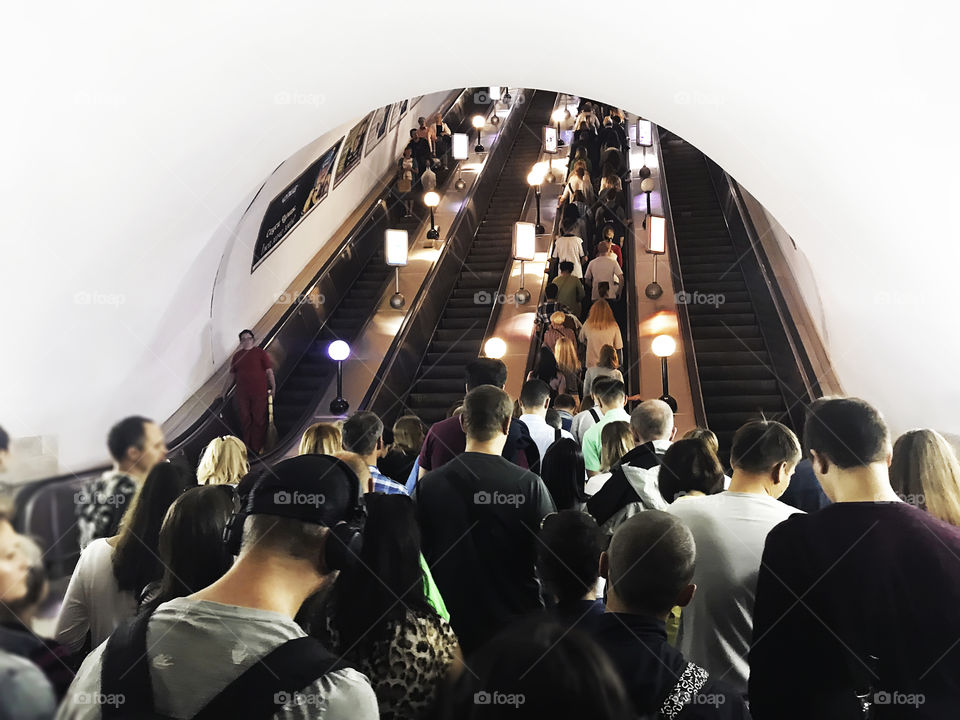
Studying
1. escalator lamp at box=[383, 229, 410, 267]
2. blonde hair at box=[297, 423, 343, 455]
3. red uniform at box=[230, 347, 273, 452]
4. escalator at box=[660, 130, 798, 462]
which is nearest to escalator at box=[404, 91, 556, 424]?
escalator lamp at box=[383, 229, 410, 267]

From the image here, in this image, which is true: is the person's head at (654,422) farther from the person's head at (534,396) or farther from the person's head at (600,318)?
the person's head at (600,318)

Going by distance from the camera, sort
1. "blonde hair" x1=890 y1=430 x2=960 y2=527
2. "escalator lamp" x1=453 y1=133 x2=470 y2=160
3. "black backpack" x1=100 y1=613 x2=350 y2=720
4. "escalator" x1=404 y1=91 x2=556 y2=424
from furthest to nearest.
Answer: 1. "escalator lamp" x1=453 y1=133 x2=470 y2=160
2. "escalator" x1=404 y1=91 x2=556 y2=424
3. "blonde hair" x1=890 y1=430 x2=960 y2=527
4. "black backpack" x1=100 y1=613 x2=350 y2=720

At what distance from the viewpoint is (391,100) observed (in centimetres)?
508

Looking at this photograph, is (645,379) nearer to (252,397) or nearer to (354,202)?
(252,397)

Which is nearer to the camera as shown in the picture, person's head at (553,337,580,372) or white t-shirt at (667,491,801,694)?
white t-shirt at (667,491,801,694)

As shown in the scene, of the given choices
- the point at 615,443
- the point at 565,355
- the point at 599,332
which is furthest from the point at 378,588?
the point at 599,332

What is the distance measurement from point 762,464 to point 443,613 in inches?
45.3

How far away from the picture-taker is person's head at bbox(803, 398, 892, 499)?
88.8 inches

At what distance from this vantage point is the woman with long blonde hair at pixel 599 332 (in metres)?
9.93

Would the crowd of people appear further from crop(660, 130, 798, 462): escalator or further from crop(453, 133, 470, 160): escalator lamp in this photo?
crop(453, 133, 470, 160): escalator lamp

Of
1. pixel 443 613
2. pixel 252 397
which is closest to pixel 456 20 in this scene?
pixel 443 613

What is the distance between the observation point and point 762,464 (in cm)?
271

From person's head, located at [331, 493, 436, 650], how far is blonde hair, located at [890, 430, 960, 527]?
5.16 ft

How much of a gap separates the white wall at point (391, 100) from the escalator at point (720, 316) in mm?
4377
